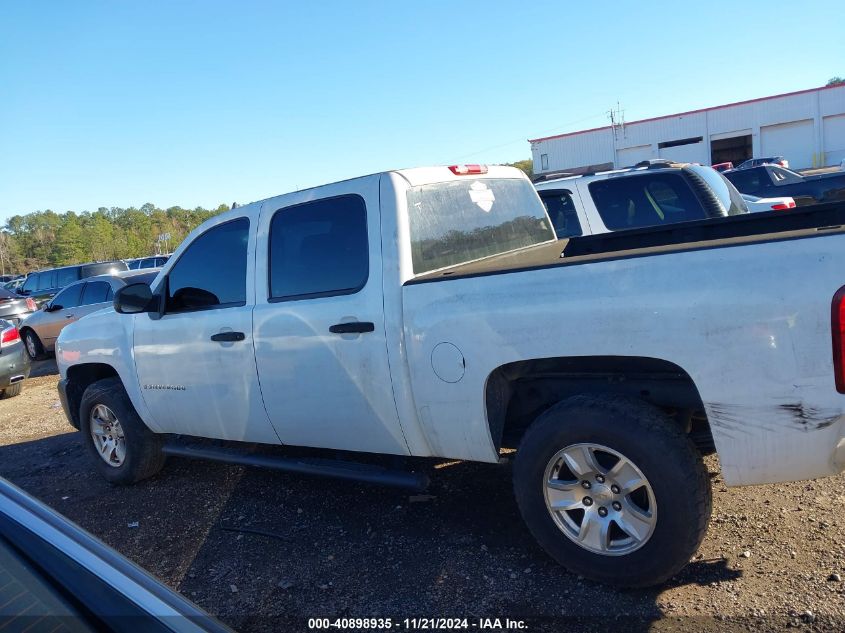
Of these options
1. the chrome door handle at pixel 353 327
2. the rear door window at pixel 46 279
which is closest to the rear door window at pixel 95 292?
the rear door window at pixel 46 279

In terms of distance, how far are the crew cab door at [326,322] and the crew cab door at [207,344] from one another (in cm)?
16

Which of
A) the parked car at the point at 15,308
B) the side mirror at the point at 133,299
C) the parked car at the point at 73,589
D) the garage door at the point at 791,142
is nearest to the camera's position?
the parked car at the point at 73,589

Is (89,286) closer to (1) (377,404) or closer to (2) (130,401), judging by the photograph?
(2) (130,401)

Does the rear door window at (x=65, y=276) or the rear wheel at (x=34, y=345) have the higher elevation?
the rear door window at (x=65, y=276)

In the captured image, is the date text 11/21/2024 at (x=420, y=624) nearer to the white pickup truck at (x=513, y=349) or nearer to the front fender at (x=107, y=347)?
the white pickup truck at (x=513, y=349)

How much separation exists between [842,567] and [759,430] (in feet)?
3.34

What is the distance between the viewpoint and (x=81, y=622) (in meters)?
1.39

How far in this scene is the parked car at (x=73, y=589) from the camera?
1404mm

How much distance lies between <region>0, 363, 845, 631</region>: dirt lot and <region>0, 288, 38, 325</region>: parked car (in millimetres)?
11865

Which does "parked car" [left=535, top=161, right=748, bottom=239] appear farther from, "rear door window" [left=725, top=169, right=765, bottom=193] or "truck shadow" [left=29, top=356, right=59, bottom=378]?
"rear door window" [left=725, top=169, right=765, bottom=193]

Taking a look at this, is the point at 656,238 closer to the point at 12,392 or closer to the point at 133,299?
the point at 133,299

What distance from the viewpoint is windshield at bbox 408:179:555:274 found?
12.5 ft

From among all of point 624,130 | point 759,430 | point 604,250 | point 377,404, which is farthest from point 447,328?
point 624,130

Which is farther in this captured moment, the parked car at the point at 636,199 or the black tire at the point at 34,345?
the black tire at the point at 34,345
